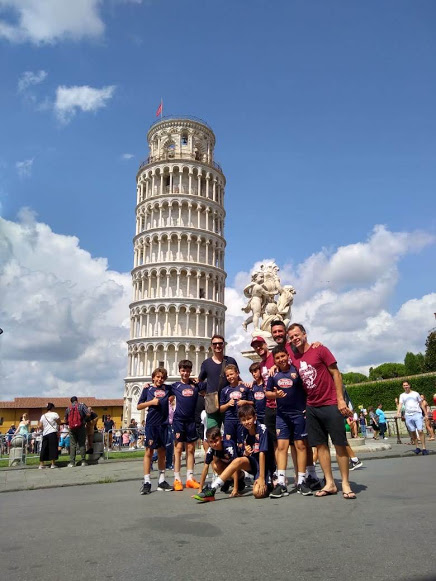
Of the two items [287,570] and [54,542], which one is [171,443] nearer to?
[54,542]

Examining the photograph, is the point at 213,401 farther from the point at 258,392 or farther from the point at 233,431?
the point at 258,392

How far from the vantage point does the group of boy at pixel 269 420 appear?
621 centimetres

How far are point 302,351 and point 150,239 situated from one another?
62130mm

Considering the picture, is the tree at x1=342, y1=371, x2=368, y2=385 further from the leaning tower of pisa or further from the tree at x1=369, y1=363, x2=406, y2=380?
the leaning tower of pisa

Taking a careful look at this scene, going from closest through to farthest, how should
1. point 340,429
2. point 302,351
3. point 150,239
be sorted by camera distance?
point 340,429 < point 302,351 < point 150,239

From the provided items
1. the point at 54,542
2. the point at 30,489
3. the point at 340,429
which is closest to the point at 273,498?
the point at 340,429

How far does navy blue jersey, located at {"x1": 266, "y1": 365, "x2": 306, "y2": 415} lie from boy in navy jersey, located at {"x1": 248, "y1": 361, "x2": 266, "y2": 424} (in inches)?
26.8

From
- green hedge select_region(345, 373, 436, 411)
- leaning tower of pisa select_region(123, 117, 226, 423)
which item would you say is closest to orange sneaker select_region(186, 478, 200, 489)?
green hedge select_region(345, 373, 436, 411)

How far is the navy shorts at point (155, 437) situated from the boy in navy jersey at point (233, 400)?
1.21m

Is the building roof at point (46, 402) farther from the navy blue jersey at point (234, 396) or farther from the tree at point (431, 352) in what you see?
the navy blue jersey at point (234, 396)

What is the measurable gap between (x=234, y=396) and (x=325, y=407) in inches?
62.6

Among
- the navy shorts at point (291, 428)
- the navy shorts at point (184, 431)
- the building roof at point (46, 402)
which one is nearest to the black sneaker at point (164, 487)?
the navy shorts at point (184, 431)

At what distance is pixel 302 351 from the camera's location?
6.59m

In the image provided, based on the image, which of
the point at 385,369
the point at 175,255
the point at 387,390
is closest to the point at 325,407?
the point at 387,390
